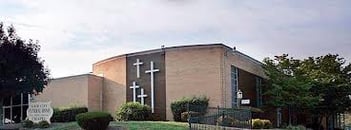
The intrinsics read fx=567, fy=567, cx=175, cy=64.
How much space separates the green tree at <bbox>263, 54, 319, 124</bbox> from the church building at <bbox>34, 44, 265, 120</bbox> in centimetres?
184

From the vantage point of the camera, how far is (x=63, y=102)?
40.7m

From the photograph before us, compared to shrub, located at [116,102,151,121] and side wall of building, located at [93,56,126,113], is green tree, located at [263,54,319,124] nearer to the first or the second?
shrub, located at [116,102,151,121]

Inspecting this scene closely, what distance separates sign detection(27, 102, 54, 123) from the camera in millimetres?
31820

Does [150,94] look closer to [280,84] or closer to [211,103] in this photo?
[211,103]

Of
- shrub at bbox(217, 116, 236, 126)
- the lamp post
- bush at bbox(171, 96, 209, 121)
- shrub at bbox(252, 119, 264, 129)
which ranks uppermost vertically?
the lamp post

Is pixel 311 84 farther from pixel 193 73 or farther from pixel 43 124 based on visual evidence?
pixel 43 124

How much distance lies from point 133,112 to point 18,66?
9480mm

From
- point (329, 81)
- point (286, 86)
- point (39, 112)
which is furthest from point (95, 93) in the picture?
point (329, 81)

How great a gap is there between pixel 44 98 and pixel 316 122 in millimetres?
23744

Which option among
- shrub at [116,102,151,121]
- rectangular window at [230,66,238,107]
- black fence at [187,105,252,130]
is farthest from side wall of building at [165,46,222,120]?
black fence at [187,105,252,130]

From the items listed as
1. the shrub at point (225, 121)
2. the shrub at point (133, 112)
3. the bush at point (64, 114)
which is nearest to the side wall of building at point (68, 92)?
the bush at point (64, 114)

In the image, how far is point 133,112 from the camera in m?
36.2

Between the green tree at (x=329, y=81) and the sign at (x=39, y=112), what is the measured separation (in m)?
20.6

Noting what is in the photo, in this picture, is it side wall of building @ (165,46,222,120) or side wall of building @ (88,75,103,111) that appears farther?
side wall of building @ (88,75,103,111)
